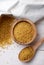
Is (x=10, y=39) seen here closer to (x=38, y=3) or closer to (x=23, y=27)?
(x=23, y=27)

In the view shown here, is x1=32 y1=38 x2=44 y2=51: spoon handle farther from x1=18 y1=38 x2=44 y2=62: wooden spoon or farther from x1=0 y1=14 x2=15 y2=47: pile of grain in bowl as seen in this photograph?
x1=0 y1=14 x2=15 y2=47: pile of grain in bowl

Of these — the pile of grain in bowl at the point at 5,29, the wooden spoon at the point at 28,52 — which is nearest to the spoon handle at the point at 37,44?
the wooden spoon at the point at 28,52

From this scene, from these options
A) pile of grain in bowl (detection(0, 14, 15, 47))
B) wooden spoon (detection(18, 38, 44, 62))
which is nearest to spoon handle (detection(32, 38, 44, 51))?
wooden spoon (detection(18, 38, 44, 62))

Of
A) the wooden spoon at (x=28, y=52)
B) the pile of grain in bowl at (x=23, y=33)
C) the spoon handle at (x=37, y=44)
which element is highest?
the pile of grain in bowl at (x=23, y=33)

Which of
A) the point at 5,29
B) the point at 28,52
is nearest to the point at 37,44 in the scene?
the point at 28,52

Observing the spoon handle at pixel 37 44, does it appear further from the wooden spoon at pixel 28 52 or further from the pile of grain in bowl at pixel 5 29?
the pile of grain in bowl at pixel 5 29

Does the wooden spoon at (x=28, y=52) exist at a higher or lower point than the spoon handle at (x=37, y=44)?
lower
